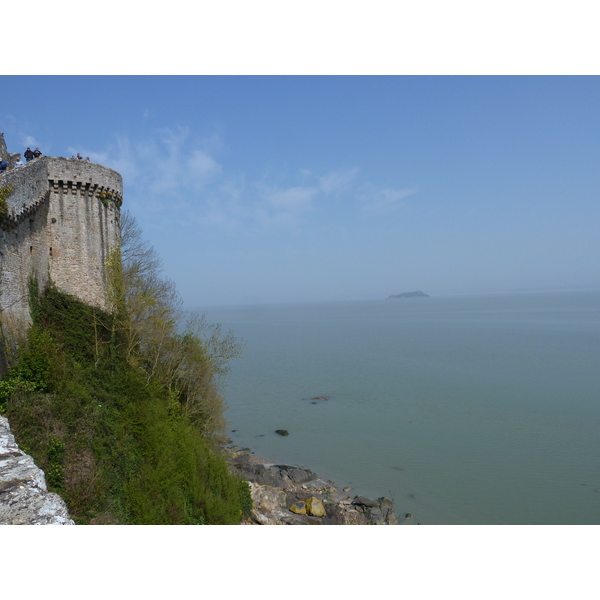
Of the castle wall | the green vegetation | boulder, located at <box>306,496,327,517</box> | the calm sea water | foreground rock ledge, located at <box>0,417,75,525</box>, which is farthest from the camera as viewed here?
the calm sea water

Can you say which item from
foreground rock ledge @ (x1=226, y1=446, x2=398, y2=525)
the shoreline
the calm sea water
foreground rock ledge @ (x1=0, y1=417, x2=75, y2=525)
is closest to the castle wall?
foreground rock ledge @ (x1=0, y1=417, x2=75, y2=525)

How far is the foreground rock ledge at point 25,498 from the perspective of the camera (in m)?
4.80

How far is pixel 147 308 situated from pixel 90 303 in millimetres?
2745

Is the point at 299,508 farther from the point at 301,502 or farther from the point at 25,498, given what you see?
the point at 25,498

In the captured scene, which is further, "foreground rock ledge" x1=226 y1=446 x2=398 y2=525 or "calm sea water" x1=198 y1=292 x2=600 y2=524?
"calm sea water" x1=198 y1=292 x2=600 y2=524

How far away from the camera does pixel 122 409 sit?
13148mm

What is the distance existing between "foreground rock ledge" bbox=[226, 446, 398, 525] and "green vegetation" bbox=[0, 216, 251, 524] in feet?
6.72

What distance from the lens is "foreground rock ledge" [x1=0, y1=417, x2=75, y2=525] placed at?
4801mm

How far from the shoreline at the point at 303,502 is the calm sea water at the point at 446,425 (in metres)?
0.93

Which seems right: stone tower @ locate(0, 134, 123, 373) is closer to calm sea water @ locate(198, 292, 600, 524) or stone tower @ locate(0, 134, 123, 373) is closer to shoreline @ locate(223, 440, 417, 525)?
shoreline @ locate(223, 440, 417, 525)

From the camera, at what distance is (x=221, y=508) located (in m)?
12.3

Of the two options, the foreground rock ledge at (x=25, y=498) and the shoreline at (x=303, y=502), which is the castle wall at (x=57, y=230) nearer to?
the foreground rock ledge at (x=25, y=498)

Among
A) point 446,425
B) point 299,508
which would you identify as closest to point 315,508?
point 299,508

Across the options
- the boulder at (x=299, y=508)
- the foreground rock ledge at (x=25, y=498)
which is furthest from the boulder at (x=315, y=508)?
the foreground rock ledge at (x=25, y=498)
